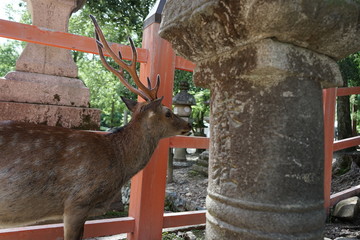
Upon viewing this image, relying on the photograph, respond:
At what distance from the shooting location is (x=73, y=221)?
5.77 ft

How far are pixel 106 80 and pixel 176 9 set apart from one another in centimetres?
1367

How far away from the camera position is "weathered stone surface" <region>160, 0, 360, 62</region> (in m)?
1.18

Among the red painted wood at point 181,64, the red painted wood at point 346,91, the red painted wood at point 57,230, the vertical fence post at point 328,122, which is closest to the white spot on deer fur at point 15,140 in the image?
the red painted wood at point 57,230

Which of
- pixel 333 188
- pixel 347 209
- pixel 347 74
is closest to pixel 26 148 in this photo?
pixel 347 209

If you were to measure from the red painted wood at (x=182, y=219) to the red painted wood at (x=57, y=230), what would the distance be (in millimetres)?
308

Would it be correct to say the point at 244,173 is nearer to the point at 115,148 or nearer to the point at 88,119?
the point at 115,148

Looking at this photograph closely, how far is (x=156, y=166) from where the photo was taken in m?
2.41

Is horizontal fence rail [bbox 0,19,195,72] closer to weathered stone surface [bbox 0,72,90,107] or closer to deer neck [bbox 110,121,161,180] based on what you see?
deer neck [bbox 110,121,161,180]

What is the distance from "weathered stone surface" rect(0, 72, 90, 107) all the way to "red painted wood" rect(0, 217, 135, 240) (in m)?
1.25

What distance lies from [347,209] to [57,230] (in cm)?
304

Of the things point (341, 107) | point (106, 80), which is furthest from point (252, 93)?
point (106, 80)

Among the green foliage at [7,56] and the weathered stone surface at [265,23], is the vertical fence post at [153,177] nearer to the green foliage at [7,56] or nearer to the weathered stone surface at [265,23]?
the weathered stone surface at [265,23]

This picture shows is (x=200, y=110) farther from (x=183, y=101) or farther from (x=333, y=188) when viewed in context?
(x=333, y=188)

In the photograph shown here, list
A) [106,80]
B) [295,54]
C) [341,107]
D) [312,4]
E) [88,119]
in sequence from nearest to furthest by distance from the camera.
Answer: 1. [312,4]
2. [295,54]
3. [88,119]
4. [341,107]
5. [106,80]
